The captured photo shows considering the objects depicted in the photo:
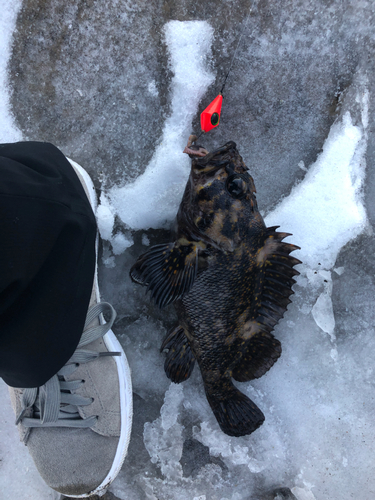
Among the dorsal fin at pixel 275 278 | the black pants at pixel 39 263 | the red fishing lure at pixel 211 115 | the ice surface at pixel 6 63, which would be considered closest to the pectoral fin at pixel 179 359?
the dorsal fin at pixel 275 278

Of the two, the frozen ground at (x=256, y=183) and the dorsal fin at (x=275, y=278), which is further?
the frozen ground at (x=256, y=183)

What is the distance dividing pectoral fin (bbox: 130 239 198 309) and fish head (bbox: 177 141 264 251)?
0.12m

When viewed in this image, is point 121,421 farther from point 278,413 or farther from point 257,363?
point 278,413

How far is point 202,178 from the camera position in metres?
1.65

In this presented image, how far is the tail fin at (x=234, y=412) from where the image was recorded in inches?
74.0

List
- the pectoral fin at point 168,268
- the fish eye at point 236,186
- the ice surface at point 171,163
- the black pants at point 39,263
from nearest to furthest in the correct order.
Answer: the black pants at point 39,263, the fish eye at point 236,186, the pectoral fin at point 168,268, the ice surface at point 171,163

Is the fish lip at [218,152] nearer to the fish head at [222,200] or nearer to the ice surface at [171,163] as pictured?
the fish head at [222,200]

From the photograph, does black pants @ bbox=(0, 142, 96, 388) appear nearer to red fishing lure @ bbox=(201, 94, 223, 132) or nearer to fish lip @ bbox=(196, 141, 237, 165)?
fish lip @ bbox=(196, 141, 237, 165)

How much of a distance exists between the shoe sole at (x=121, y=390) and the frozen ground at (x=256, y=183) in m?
0.12

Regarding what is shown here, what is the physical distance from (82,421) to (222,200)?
4.78ft

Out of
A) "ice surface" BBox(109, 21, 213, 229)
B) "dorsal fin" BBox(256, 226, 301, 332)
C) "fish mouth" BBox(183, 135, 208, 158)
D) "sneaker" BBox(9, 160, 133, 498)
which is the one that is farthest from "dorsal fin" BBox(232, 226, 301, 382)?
"sneaker" BBox(9, 160, 133, 498)

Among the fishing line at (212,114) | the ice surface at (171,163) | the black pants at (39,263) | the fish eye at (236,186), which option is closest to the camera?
the black pants at (39,263)

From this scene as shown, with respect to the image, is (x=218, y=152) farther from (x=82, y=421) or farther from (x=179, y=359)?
(x=82, y=421)

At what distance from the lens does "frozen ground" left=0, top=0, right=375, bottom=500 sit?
191 centimetres
